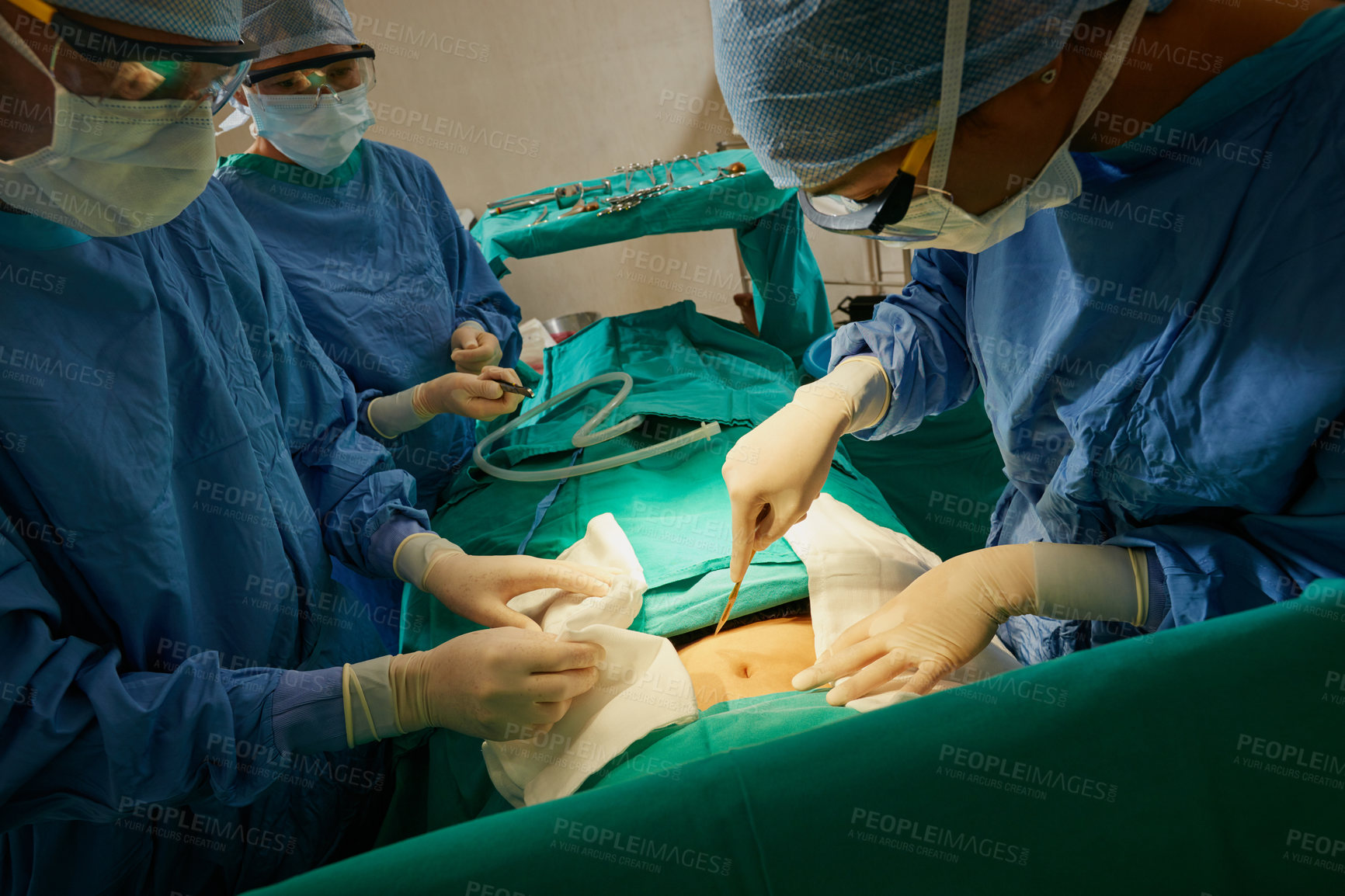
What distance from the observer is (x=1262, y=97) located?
862mm

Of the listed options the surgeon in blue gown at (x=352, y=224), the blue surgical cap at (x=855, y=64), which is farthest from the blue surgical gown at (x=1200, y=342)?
the surgeon in blue gown at (x=352, y=224)

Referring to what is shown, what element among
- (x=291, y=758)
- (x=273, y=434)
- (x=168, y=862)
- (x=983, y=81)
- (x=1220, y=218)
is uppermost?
(x=983, y=81)

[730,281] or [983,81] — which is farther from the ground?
[983,81]

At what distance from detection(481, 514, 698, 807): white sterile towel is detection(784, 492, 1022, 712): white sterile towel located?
35 cm

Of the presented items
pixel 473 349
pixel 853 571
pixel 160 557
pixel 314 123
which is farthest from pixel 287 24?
pixel 853 571

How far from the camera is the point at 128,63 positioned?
100 cm

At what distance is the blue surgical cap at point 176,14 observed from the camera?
92cm

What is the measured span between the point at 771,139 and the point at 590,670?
3.09ft

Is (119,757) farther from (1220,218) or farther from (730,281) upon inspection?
(730,281)

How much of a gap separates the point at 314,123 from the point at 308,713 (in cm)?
163

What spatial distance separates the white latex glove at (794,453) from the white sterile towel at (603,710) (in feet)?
0.81

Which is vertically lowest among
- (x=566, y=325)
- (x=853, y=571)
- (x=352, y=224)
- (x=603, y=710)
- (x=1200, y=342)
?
(x=566, y=325)

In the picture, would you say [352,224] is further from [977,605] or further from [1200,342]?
[1200,342]

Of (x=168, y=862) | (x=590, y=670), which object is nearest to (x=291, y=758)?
(x=168, y=862)
